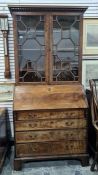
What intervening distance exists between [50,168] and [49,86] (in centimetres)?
109

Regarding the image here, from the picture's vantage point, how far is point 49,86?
3.60 metres

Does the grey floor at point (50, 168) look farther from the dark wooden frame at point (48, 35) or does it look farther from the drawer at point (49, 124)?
the dark wooden frame at point (48, 35)

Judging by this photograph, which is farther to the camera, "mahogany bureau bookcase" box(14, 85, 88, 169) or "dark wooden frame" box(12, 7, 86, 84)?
"dark wooden frame" box(12, 7, 86, 84)

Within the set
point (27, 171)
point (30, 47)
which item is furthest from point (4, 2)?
point (27, 171)

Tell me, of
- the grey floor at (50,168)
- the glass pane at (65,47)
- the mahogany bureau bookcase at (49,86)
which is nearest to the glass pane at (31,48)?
the mahogany bureau bookcase at (49,86)

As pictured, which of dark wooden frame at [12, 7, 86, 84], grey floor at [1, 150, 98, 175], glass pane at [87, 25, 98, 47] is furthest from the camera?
glass pane at [87, 25, 98, 47]

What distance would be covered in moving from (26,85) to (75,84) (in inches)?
27.4

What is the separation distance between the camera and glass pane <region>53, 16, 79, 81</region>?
3.57 meters

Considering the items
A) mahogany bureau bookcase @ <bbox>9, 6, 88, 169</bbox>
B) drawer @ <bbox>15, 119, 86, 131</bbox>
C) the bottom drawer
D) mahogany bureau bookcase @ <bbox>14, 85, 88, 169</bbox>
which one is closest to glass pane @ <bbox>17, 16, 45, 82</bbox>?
mahogany bureau bookcase @ <bbox>9, 6, 88, 169</bbox>

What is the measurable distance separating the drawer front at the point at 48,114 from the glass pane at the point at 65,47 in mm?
612

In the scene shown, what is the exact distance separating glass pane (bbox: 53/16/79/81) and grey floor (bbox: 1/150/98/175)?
117cm

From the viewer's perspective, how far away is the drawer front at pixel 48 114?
3215mm

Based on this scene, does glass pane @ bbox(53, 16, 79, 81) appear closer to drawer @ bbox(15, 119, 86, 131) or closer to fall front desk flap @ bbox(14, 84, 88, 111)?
fall front desk flap @ bbox(14, 84, 88, 111)

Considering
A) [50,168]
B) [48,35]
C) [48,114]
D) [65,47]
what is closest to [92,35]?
[65,47]
